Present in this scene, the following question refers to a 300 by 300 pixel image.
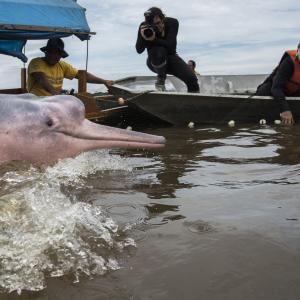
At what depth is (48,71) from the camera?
8570 millimetres

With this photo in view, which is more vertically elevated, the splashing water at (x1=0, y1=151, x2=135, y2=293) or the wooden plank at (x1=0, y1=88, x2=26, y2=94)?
the wooden plank at (x1=0, y1=88, x2=26, y2=94)

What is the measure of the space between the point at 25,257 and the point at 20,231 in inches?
12.9

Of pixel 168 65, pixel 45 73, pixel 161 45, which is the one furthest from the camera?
pixel 168 65

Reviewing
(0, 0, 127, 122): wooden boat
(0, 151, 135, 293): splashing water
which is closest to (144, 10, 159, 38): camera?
(0, 0, 127, 122): wooden boat

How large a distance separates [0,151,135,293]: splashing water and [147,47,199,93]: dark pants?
19.4 feet

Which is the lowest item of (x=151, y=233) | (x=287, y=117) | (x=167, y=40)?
(x=151, y=233)

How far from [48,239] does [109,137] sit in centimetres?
148

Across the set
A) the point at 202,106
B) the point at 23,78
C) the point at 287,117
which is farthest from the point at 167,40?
the point at 23,78

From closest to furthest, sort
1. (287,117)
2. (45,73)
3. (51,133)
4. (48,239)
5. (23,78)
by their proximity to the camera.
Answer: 1. (48,239)
2. (51,133)
3. (287,117)
4. (45,73)
5. (23,78)

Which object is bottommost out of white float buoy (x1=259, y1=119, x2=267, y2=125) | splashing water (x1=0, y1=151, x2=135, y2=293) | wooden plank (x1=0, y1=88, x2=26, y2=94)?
splashing water (x1=0, y1=151, x2=135, y2=293)

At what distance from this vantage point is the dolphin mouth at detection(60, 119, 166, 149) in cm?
392

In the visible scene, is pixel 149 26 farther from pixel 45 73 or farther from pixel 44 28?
pixel 45 73

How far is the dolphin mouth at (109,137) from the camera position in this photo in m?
3.92

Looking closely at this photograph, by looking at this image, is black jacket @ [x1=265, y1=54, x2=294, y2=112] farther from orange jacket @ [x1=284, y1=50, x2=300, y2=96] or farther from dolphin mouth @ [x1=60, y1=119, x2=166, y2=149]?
dolphin mouth @ [x1=60, y1=119, x2=166, y2=149]
